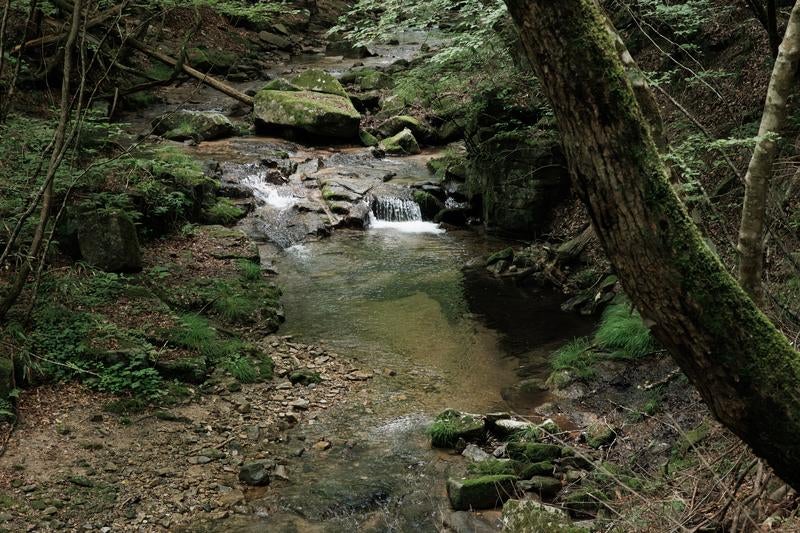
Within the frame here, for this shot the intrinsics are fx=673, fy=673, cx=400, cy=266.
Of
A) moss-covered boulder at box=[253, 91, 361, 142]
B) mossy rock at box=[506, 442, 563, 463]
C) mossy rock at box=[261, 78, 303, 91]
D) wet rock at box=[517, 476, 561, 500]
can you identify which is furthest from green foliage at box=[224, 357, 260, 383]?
mossy rock at box=[261, 78, 303, 91]

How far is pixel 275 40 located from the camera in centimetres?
2744

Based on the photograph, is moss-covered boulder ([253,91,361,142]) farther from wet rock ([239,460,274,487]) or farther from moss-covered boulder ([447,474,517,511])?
moss-covered boulder ([447,474,517,511])

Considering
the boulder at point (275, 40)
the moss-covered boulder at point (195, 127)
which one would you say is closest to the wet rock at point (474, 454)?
the moss-covered boulder at point (195, 127)

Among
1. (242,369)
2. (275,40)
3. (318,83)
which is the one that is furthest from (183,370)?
(275,40)

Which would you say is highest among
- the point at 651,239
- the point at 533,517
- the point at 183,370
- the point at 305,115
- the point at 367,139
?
the point at 305,115

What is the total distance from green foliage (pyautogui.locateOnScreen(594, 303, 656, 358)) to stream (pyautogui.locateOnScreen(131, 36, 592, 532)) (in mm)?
754

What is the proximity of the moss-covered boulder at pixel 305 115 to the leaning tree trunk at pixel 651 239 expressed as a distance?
15.9 metres

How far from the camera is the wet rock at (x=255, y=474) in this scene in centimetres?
577

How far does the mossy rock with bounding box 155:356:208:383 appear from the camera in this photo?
285 inches

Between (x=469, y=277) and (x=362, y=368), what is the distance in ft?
12.9

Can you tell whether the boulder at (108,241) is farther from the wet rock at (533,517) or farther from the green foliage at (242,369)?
the wet rock at (533,517)

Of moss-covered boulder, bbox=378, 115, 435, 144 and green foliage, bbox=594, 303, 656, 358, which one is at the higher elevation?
moss-covered boulder, bbox=378, 115, 435, 144

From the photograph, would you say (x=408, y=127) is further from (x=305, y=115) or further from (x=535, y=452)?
(x=535, y=452)

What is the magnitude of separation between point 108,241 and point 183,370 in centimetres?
229
